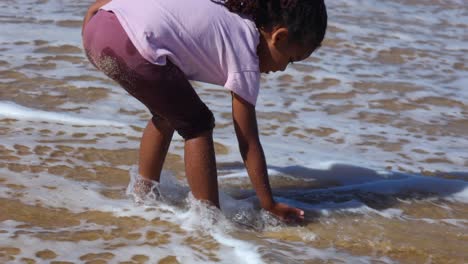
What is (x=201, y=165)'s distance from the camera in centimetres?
327

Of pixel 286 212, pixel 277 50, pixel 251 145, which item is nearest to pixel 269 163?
pixel 286 212

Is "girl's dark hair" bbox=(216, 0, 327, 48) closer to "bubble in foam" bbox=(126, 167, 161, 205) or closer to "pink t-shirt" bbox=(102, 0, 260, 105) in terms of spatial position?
"pink t-shirt" bbox=(102, 0, 260, 105)

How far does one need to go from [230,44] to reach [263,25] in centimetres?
15

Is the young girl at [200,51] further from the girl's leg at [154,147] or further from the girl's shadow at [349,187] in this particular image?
the girl's shadow at [349,187]

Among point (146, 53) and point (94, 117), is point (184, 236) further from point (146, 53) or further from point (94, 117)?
point (94, 117)

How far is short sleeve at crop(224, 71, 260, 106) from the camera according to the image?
316 centimetres

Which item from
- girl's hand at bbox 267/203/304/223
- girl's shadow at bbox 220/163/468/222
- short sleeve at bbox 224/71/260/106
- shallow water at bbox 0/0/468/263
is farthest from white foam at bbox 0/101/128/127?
short sleeve at bbox 224/71/260/106

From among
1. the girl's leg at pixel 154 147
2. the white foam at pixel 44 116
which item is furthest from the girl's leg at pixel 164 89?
the white foam at pixel 44 116

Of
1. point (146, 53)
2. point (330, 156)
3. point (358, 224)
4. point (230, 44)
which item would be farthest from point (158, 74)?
point (330, 156)

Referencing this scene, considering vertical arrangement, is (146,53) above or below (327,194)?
above

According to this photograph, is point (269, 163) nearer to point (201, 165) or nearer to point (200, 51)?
point (201, 165)

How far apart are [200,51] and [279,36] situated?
31cm

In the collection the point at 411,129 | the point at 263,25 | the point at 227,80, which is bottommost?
the point at 411,129

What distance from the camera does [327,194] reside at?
4047mm
